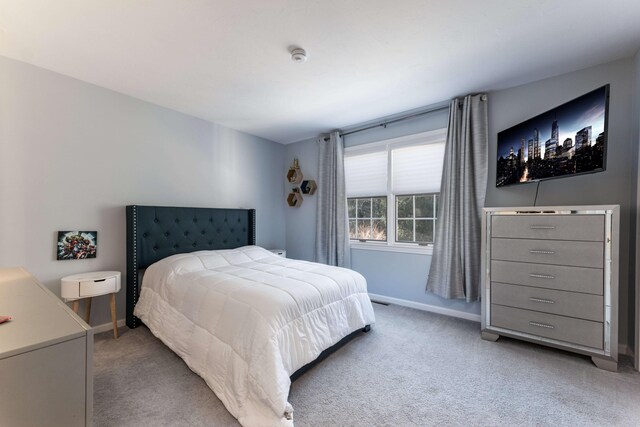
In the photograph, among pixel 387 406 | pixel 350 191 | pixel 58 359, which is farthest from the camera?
pixel 350 191

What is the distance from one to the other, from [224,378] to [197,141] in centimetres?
287

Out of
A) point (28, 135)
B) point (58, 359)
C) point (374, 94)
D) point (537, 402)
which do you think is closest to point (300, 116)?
point (374, 94)

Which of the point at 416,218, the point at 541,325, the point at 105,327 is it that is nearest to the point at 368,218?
the point at 416,218

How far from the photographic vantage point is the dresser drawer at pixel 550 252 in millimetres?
2006

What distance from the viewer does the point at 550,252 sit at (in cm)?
217

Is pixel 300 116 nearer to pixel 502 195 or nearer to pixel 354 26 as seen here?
pixel 354 26

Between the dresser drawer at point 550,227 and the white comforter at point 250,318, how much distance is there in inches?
56.4

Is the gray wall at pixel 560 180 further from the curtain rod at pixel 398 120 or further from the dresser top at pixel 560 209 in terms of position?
the dresser top at pixel 560 209

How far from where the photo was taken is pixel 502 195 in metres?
2.76

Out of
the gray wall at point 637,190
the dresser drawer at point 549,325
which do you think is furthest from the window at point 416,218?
the gray wall at point 637,190

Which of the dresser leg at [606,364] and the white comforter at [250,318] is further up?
the white comforter at [250,318]

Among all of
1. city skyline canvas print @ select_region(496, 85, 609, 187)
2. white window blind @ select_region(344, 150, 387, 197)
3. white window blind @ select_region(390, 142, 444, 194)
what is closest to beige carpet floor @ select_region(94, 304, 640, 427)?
city skyline canvas print @ select_region(496, 85, 609, 187)

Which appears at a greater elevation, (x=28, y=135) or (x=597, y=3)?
(x=597, y=3)

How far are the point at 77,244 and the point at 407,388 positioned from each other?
3156 millimetres
